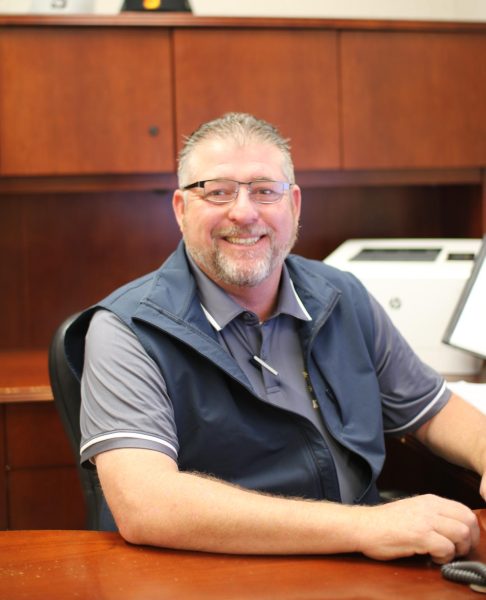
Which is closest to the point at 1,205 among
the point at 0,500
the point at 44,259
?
the point at 44,259

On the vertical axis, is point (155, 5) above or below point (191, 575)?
above

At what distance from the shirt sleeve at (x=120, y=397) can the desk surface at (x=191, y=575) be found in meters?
0.17

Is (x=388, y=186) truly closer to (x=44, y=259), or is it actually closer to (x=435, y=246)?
(x=435, y=246)

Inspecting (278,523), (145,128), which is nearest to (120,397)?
(278,523)

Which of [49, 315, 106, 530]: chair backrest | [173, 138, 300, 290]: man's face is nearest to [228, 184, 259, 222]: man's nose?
[173, 138, 300, 290]: man's face

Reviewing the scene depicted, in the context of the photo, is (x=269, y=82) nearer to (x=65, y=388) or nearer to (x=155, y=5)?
(x=155, y=5)

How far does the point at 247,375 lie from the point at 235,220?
0.28m

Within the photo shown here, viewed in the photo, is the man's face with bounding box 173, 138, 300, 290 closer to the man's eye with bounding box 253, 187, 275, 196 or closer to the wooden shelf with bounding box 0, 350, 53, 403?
the man's eye with bounding box 253, 187, 275, 196

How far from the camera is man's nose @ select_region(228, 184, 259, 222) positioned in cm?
165

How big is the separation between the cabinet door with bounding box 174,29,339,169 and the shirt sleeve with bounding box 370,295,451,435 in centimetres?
121

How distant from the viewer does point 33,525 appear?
257 centimetres

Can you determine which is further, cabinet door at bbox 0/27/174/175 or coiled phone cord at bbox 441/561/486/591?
cabinet door at bbox 0/27/174/175

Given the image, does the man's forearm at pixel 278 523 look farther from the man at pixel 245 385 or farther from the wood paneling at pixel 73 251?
the wood paneling at pixel 73 251

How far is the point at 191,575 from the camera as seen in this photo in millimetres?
1151
